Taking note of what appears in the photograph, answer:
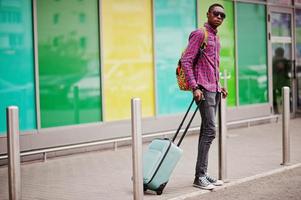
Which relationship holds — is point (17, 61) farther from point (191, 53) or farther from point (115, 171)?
point (191, 53)

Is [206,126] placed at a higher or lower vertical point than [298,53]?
lower

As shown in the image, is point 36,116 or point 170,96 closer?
point 36,116

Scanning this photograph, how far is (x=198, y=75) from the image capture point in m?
6.76

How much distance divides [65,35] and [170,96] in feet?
9.47

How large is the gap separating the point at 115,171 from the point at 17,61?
2.40m

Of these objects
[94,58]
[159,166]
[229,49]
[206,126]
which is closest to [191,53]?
[206,126]

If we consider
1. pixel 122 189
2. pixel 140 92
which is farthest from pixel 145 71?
pixel 122 189

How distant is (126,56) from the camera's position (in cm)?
1085

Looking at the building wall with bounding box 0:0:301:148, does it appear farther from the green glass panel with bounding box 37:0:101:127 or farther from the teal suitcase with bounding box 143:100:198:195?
the teal suitcase with bounding box 143:100:198:195

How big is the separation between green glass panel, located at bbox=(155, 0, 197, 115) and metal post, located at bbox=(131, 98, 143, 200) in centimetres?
563

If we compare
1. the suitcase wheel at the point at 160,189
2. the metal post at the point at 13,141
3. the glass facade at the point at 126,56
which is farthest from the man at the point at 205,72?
the glass facade at the point at 126,56

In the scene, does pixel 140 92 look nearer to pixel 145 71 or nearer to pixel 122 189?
pixel 145 71

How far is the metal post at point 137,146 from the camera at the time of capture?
5852mm

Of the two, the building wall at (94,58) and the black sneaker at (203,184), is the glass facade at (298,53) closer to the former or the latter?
the building wall at (94,58)
